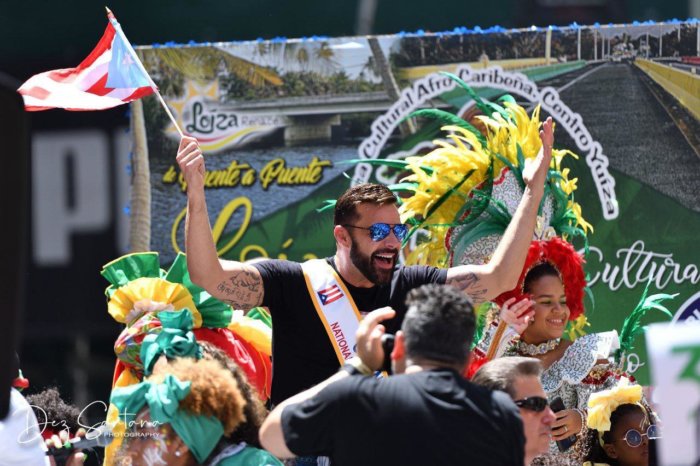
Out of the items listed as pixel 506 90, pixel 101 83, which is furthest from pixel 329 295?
pixel 506 90

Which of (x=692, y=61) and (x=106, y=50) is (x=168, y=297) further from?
(x=692, y=61)

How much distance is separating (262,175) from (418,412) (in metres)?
3.78

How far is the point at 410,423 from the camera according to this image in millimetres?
2953

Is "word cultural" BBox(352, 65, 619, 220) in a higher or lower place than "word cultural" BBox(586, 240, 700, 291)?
higher

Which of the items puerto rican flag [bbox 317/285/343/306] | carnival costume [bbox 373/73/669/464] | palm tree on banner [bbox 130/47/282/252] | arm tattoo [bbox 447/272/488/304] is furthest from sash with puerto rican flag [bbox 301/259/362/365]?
palm tree on banner [bbox 130/47/282/252]

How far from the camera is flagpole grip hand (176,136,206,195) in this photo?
400cm

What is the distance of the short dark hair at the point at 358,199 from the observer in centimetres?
429

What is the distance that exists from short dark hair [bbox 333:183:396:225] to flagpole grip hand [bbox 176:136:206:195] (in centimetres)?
56

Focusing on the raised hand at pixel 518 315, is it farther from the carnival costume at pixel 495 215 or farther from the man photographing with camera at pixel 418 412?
the man photographing with camera at pixel 418 412

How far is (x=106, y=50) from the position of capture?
4.99 m

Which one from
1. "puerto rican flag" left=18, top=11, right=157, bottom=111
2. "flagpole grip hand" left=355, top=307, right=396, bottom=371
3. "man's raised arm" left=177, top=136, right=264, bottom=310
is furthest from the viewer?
"puerto rican flag" left=18, top=11, right=157, bottom=111

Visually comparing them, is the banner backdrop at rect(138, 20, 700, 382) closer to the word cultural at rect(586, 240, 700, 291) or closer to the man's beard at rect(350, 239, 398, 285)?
the word cultural at rect(586, 240, 700, 291)

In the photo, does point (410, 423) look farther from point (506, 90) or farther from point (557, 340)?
point (506, 90)

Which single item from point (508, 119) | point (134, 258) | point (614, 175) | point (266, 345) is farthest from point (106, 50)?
point (614, 175)
